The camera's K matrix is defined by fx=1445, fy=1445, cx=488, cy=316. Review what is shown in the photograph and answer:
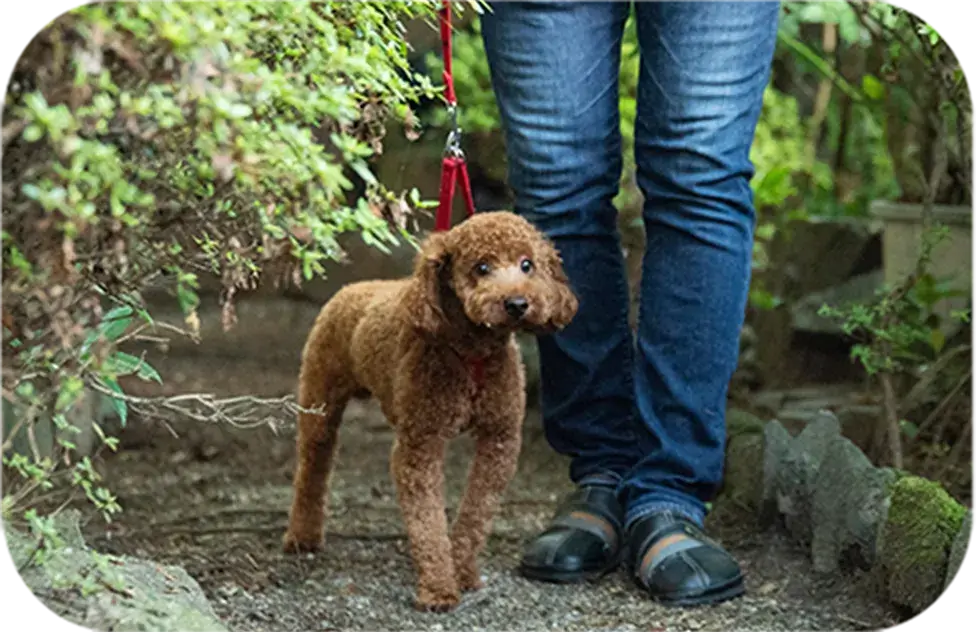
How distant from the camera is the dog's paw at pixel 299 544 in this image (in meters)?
3.05

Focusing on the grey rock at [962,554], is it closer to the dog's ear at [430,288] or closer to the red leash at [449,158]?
the dog's ear at [430,288]

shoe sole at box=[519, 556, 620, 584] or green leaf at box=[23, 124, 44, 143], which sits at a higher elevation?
green leaf at box=[23, 124, 44, 143]

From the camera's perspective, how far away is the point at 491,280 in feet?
8.18

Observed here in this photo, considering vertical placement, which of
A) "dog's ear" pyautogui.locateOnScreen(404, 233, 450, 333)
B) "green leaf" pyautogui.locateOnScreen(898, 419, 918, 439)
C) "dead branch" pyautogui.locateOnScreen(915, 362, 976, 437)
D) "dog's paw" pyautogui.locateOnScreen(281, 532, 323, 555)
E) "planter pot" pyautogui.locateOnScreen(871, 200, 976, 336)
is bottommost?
"dog's paw" pyautogui.locateOnScreen(281, 532, 323, 555)

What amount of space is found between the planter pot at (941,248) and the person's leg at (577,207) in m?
1.26

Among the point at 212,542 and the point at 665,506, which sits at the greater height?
the point at 665,506

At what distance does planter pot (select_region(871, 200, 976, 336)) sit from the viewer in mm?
3918

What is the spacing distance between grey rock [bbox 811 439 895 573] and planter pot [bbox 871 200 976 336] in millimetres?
1038

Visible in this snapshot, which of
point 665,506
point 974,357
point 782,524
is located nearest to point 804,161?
point 974,357

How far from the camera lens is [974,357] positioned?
3.55m

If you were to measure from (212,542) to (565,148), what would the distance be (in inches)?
45.8

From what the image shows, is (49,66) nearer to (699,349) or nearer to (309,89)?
(309,89)

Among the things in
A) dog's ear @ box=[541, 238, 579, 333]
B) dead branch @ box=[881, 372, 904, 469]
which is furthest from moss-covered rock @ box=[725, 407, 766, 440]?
dog's ear @ box=[541, 238, 579, 333]

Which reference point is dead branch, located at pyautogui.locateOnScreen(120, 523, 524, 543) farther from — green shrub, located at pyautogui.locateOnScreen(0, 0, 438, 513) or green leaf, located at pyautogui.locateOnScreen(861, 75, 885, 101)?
green leaf, located at pyautogui.locateOnScreen(861, 75, 885, 101)
